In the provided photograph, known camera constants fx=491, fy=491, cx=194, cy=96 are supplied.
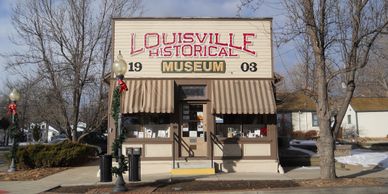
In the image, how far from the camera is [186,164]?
703 inches

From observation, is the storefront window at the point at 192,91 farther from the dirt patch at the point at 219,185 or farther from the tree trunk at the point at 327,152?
the tree trunk at the point at 327,152

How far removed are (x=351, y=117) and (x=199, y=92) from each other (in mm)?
38159

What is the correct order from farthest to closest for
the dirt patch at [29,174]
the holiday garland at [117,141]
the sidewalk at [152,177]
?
the dirt patch at [29,174]
the sidewalk at [152,177]
the holiday garland at [117,141]

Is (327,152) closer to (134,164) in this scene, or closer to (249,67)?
(249,67)

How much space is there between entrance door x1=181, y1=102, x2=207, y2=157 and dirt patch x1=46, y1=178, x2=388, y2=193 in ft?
10.5

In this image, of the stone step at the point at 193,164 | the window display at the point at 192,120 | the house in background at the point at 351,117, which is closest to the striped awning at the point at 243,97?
the window display at the point at 192,120

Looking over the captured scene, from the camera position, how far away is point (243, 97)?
18.1 meters

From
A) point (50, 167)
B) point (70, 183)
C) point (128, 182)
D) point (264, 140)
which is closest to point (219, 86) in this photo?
point (264, 140)

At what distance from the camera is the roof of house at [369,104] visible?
52406mm

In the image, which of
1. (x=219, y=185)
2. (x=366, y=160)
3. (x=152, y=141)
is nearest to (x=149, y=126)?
(x=152, y=141)

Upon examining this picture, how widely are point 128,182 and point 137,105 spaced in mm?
3296

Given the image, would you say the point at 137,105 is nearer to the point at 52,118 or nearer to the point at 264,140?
the point at 264,140

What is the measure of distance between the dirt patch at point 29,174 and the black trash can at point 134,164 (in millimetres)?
4476

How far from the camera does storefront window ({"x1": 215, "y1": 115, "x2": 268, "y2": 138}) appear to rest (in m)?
18.6
